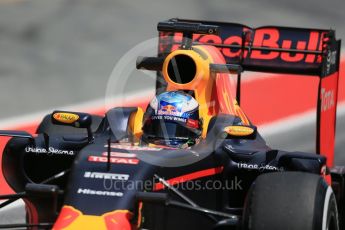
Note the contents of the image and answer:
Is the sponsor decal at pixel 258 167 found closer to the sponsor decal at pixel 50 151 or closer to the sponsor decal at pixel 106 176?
the sponsor decal at pixel 106 176

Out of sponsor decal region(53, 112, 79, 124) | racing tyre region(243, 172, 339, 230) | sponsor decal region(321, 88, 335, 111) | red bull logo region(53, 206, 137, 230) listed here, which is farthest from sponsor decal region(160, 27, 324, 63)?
red bull logo region(53, 206, 137, 230)

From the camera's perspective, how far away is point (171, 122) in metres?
6.97

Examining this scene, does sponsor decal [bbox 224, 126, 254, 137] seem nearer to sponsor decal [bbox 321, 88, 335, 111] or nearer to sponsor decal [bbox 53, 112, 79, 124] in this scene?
sponsor decal [bbox 53, 112, 79, 124]

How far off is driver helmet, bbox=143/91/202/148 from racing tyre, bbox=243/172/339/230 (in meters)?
1.06

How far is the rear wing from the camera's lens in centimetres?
866

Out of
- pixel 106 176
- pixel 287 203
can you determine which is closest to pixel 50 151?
pixel 106 176

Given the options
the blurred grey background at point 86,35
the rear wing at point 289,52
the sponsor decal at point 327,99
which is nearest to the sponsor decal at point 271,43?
the rear wing at point 289,52

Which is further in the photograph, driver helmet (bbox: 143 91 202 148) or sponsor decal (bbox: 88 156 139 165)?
driver helmet (bbox: 143 91 202 148)

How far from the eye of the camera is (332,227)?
257 inches

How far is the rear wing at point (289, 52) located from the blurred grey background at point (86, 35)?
241 cm

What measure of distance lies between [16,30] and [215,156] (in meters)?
7.43

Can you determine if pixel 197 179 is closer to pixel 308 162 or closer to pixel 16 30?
pixel 308 162

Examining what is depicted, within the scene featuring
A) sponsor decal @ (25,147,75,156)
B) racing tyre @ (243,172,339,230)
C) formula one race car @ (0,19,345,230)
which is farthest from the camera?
sponsor decal @ (25,147,75,156)

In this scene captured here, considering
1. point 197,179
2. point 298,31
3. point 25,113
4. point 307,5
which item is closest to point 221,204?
point 197,179
